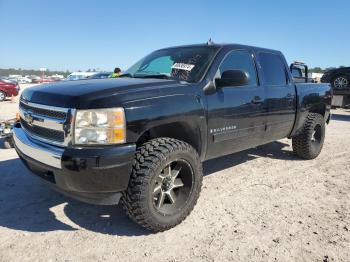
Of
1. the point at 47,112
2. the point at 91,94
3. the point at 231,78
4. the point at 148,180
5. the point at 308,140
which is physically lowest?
the point at 308,140

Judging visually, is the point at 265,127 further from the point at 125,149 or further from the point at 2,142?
the point at 2,142

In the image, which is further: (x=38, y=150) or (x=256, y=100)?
(x=256, y=100)

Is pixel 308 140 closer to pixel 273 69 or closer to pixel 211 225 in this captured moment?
pixel 273 69

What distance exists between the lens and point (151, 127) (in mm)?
3096

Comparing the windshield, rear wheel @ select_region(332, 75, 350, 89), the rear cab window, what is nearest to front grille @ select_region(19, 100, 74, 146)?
the windshield

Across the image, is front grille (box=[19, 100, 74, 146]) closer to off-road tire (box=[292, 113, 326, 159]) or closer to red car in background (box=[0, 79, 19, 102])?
off-road tire (box=[292, 113, 326, 159])

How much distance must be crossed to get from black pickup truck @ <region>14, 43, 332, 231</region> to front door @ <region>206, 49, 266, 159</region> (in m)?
0.01

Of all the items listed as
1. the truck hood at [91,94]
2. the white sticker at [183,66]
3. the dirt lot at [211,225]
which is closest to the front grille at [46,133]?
the truck hood at [91,94]

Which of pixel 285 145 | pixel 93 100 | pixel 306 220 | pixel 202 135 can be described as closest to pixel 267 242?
pixel 306 220

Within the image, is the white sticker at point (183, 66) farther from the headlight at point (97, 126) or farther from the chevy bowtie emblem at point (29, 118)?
the chevy bowtie emblem at point (29, 118)

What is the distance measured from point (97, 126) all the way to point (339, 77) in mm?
13229

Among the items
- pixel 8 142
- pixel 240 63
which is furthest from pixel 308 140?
pixel 8 142

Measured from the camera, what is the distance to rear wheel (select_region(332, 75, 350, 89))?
13.4 metres

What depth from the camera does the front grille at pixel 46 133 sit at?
291 cm
